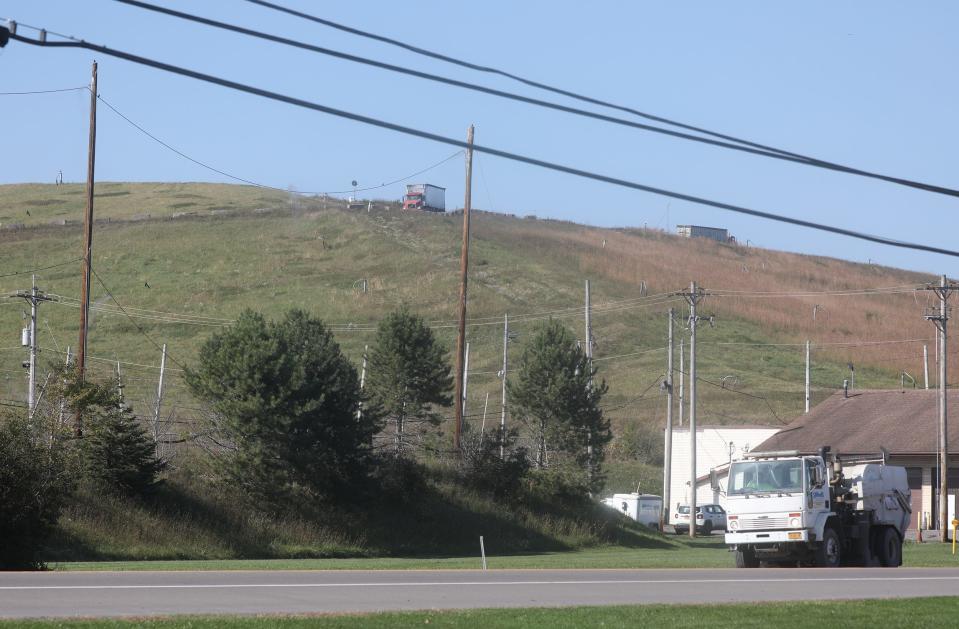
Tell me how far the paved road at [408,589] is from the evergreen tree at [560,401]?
1437 inches

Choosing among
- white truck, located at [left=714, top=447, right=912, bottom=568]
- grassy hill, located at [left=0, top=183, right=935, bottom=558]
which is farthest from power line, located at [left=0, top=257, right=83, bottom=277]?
white truck, located at [left=714, top=447, right=912, bottom=568]

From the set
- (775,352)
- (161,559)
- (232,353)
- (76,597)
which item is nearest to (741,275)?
(775,352)

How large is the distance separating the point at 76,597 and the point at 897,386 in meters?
86.0

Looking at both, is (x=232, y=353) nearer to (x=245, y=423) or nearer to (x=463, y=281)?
(x=245, y=423)

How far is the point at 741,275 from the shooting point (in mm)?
124750

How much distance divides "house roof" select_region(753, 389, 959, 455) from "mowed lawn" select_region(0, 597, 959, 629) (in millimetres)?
41535

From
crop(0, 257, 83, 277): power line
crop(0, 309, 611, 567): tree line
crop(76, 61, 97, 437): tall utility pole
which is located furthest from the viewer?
crop(0, 257, 83, 277): power line

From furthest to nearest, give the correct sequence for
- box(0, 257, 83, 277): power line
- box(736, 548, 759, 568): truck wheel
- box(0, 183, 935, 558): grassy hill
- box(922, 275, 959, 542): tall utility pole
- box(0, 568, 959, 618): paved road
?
box(0, 257, 83, 277): power line, box(0, 183, 935, 558): grassy hill, box(922, 275, 959, 542): tall utility pole, box(736, 548, 759, 568): truck wheel, box(0, 568, 959, 618): paved road

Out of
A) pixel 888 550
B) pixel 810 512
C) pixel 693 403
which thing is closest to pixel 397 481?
pixel 693 403

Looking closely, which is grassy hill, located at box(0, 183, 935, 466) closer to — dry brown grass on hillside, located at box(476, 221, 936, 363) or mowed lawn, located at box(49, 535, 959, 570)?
dry brown grass on hillside, located at box(476, 221, 936, 363)

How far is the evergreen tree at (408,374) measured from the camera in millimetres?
63406

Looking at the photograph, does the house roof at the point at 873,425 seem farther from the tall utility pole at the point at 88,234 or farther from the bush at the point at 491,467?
the tall utility pole at the point at 88,234

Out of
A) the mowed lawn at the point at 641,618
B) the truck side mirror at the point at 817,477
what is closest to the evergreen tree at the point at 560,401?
the truck side mirror at the point at 817,477

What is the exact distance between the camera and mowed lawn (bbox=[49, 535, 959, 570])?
3023 centimetres
